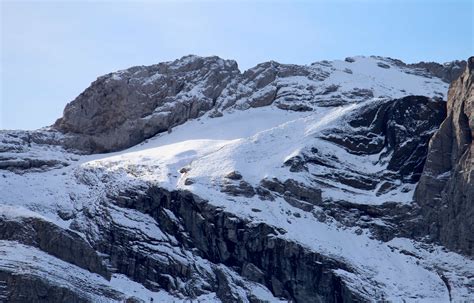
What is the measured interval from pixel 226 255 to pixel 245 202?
19.2 feet

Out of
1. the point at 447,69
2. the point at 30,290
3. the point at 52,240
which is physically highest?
the point at 447,69

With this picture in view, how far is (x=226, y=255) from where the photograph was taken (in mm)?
111812

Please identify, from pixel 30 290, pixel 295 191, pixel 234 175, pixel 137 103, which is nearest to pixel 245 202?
pixel 234 175

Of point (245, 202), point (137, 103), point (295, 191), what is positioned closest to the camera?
point (245, 202)

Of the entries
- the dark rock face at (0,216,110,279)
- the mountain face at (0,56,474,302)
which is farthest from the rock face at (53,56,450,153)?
the dark rock face at (0,216,110,279)

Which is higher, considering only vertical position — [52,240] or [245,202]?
[245,202]

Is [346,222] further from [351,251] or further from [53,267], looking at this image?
[53,267]

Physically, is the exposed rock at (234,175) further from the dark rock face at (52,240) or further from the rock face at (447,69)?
the rock face at (447,69)

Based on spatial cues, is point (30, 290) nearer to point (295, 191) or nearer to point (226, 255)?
point (226, 255)

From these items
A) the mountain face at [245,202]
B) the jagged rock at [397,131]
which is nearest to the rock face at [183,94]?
A: the mountain face at [245,202]

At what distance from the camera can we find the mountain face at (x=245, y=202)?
352 ft

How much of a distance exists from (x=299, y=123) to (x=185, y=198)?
2076cm

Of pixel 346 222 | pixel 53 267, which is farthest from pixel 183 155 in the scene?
pixel 53 267

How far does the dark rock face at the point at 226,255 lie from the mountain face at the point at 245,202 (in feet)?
0.38
